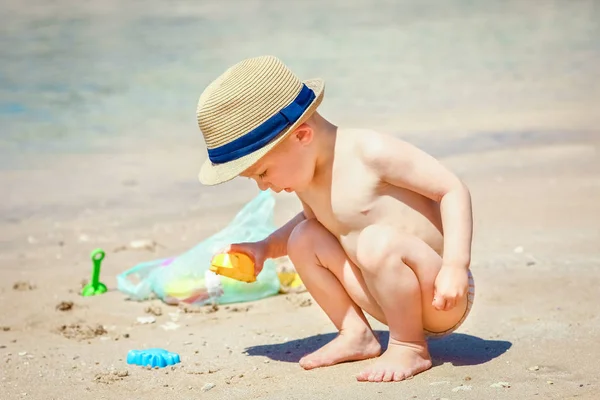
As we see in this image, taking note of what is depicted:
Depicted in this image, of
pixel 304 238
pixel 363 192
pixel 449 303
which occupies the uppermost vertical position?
pixel 363 192

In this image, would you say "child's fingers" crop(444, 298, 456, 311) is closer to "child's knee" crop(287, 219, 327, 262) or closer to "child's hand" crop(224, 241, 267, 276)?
"child's knee" crop(287, 219, 327, 262)

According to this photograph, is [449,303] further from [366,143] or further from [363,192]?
[366,143]

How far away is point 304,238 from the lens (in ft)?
11.2

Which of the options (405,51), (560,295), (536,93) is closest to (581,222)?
(560,295)

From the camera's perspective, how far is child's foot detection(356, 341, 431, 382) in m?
3.12

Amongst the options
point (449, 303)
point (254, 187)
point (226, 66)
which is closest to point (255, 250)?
point (449, 303)

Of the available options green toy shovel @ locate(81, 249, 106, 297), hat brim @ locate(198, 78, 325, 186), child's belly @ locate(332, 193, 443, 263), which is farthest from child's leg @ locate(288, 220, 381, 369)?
green toy shovel @ locate(81, 249, 106, 297)

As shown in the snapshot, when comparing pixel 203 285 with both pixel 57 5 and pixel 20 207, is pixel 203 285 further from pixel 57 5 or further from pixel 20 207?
pixel 57 5

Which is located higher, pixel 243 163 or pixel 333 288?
pixel 243 163

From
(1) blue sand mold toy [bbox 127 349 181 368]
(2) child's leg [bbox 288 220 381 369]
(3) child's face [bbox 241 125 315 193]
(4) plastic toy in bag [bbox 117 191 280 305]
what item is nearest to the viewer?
(3) child's face [bbox 241 125 315 193]

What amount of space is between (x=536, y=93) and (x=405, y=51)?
3233mm

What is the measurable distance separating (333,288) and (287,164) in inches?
20.9

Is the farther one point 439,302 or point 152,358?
point 152,358

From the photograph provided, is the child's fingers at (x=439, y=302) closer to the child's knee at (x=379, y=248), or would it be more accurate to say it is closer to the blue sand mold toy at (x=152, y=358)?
the child's knee at (x=379, y=248)
